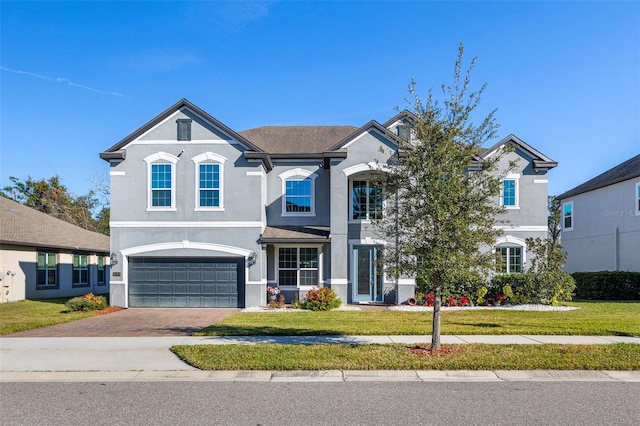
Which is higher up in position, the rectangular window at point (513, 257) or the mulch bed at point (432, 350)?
the rectangular window at point (513, 257)

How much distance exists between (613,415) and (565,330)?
6615 millimetres

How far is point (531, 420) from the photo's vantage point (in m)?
5.96

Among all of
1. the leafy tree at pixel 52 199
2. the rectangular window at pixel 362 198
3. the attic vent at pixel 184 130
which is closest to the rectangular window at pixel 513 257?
the rectangular window at pixel 362 198

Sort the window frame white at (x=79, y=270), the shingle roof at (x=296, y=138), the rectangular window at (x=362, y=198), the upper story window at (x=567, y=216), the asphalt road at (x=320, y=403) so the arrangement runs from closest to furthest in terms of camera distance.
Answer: the asphalt road at (x=320, y=403)
the rectangular window at (x=362, y=198)
the shingle roof at (x=296, y=138)
the window frame white at (x=79, y=270)
the upper story window at (x=567, y=216)

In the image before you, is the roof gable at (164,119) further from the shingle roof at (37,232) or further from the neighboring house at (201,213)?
the shingle roof at (37,232)

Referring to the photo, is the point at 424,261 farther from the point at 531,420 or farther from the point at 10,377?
the point at 10,377

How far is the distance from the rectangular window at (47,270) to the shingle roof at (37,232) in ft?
2.78

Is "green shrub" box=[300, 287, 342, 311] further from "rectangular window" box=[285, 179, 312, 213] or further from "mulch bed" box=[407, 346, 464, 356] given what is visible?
→ "mulch bed" box=[407, 346, 464, 356]

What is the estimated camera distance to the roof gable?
763 inches

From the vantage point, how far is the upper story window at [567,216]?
3109 cm

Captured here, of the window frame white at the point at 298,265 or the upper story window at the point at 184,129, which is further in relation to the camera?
the window frame white at the point at 298,265

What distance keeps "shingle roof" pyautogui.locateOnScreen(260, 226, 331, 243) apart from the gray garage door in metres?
1.58

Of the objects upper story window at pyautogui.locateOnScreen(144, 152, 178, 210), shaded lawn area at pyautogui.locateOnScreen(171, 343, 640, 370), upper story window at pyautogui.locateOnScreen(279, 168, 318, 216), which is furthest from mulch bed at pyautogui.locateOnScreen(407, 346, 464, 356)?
upper story window at pyautogui.locateOnScreen(144, 152, 178, 210)

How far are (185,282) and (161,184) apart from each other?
4.25 meters
